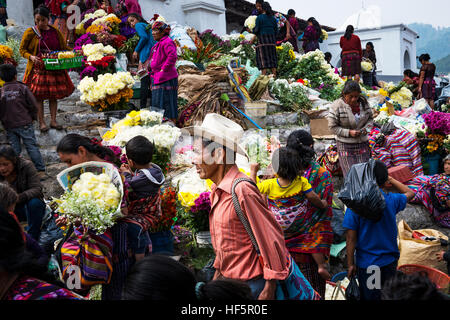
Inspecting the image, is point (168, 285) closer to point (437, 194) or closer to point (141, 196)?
point (141, 196)

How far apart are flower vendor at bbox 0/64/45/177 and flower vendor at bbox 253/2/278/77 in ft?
22.0

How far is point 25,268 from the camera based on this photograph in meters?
1.69

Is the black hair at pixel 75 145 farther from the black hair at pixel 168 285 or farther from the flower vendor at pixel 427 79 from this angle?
the flower vendor at pixel 427 79

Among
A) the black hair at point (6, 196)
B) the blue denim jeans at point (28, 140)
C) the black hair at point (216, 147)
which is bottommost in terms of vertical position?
the black hair at point (6, 196)

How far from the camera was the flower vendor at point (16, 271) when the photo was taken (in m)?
1.61

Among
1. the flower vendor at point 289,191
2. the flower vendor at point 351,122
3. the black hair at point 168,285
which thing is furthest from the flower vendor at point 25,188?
the flower vendor at point 351,122

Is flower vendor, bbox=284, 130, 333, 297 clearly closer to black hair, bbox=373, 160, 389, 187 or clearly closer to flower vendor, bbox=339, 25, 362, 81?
black hair, bbox=373, 160, 389, 187

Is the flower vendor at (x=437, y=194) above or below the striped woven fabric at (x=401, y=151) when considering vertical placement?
below

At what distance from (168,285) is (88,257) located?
110 cm

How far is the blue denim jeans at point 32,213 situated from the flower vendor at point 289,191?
217 centimetres

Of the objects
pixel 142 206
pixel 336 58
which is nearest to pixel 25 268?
pixel 142 206

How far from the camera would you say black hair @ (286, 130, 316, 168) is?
11.6ft
